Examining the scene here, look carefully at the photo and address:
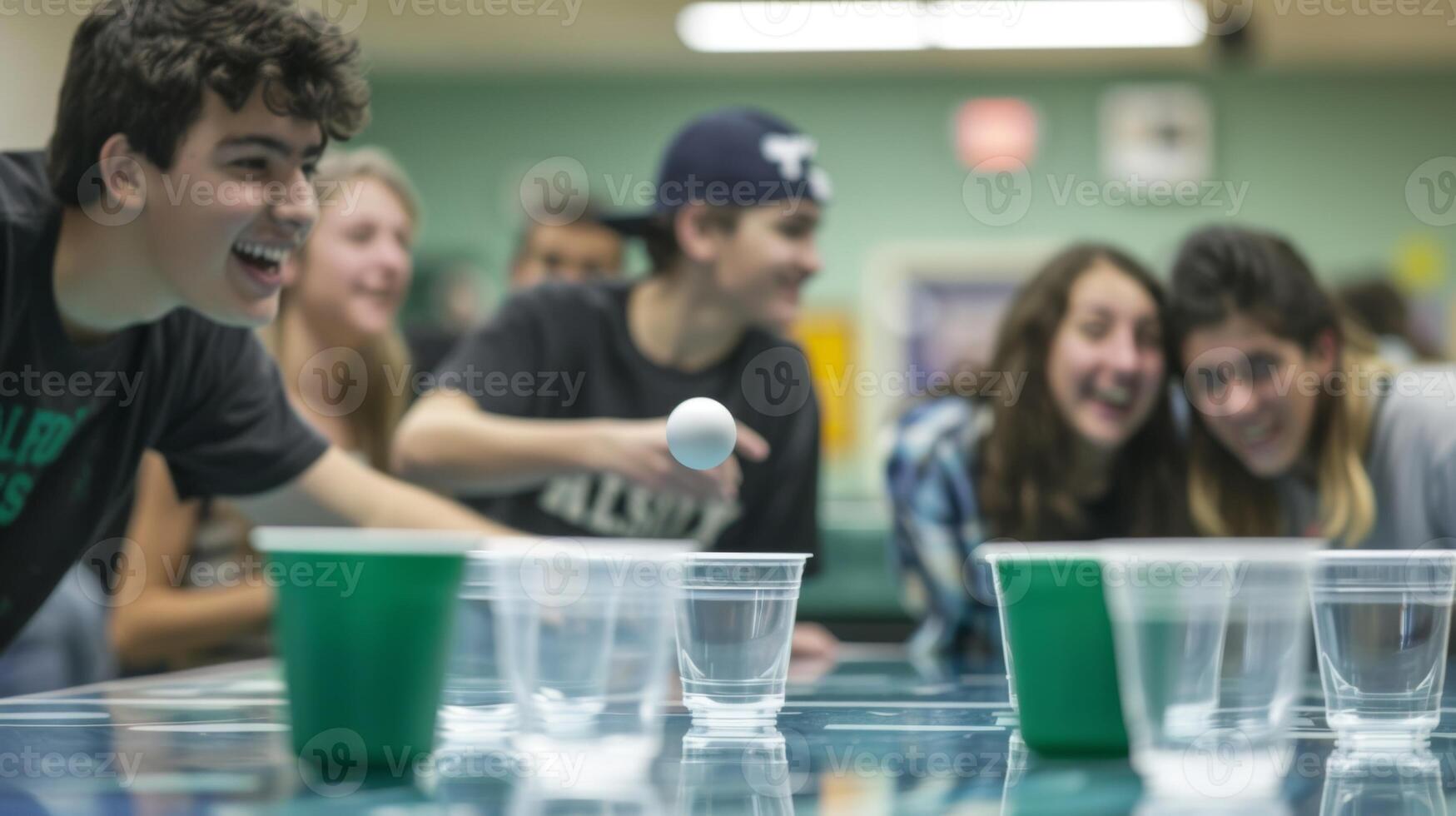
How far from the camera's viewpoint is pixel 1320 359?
86.7 inches

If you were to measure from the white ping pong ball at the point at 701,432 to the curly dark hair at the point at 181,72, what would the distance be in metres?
0.51

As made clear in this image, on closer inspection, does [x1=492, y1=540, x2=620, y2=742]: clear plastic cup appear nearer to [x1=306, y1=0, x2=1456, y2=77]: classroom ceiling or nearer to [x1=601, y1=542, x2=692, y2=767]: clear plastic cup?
[x1=601, y1=542, x2=692, y2=767]: clear plastic cup

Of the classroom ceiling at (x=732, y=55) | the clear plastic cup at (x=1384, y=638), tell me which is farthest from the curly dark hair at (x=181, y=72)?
the classroom ceiling at (x=732, y=55)

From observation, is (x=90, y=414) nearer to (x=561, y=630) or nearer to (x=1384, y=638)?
(x=561, y=630)

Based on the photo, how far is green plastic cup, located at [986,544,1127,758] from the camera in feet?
3.39

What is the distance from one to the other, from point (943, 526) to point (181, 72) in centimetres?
157

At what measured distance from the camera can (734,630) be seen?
1101mm

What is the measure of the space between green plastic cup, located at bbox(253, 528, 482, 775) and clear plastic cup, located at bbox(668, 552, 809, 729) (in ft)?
0.60

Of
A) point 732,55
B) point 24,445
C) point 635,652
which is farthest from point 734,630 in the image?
point 732,55

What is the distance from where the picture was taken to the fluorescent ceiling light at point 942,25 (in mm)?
5578

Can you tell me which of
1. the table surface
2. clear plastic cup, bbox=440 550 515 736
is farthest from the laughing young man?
clear plastic cup, bbox=440 550 515 736

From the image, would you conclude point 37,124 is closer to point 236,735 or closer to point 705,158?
point 705,158

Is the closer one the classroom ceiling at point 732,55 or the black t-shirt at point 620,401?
the black t-shirt at point 620,401

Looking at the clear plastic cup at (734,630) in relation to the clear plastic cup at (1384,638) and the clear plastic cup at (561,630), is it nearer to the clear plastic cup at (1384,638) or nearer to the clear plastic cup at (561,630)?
the clear plastic cup at (561,630)
